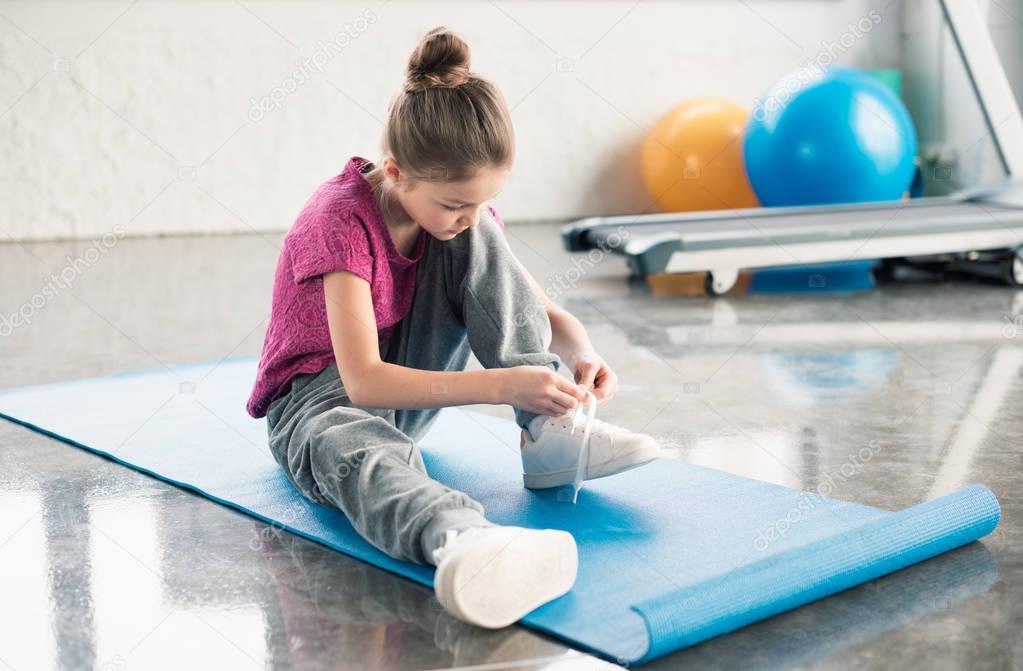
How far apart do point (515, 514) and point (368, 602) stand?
32 cm

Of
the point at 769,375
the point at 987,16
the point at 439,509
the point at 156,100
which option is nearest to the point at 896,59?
the point at 987,16

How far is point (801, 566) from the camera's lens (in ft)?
4.18

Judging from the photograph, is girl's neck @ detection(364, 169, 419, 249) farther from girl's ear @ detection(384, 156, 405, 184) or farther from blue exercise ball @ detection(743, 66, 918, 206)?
blue exercise ball @ detection(743, 66, 918, 206)

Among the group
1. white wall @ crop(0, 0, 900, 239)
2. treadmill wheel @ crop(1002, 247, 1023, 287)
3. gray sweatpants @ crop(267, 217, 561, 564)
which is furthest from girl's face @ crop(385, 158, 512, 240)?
white wall @ crop(0, 0, 900, 239)

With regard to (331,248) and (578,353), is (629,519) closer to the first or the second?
(578,353)

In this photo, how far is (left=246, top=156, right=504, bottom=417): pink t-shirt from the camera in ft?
5.05

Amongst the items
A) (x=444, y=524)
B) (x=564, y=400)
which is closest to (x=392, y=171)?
(x=564, y=400)

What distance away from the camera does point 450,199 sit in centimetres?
146

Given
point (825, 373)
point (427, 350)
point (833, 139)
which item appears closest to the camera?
point (427, 350)

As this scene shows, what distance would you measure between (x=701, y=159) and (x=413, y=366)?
420 centimetres

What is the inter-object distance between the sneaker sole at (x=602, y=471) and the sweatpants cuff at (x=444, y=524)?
319mm

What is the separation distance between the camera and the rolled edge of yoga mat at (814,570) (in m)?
1.16

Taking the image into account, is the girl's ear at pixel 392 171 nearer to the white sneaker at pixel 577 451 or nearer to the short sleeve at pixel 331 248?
the short sleeve at pixel 331 248

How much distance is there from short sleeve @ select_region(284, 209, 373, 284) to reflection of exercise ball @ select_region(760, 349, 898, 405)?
3.70 feet
